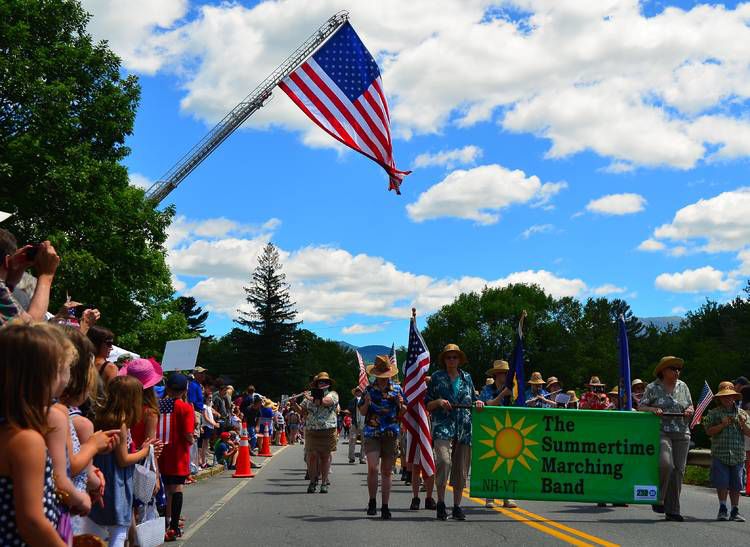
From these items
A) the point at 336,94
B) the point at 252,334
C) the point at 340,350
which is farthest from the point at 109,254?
the point at 340,350

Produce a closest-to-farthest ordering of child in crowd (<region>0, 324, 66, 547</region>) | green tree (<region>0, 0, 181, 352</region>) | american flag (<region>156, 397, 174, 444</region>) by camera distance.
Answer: child in crowd (<region>0, 324, 66, 547</region>)
american flag (<region>156, 397, 174, 444</region>)
green tree (<region>0, 0, 181, 352</region>)

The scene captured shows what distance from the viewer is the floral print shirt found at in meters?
12.0

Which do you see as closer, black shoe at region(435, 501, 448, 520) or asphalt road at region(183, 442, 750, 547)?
asphalt road at region(183, 442, 750, 547)

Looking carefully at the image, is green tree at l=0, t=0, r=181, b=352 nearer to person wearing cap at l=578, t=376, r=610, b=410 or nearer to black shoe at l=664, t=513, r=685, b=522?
person wearing cap at l=578, t=376, r=610, b=410

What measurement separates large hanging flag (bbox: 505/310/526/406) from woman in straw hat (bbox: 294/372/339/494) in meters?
3.66

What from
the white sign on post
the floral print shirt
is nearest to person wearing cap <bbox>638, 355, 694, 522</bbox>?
the floral print shirt

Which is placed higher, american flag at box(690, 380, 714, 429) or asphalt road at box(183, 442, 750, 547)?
american flag at box(690, 380, 714, 429)

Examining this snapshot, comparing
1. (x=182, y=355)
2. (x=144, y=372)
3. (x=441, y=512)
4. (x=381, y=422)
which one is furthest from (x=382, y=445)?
(x=182, y=355)

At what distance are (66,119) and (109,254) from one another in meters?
4.19

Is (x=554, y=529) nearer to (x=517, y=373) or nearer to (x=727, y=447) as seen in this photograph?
(x=727, y=447)

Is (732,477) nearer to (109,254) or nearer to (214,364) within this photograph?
(109,254)

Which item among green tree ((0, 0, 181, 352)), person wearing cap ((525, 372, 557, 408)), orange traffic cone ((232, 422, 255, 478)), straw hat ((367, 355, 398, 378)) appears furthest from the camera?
green tree ((0, 0, 181, 352))

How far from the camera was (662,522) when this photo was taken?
11.5m

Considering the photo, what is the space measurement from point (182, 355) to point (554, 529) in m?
11.0
